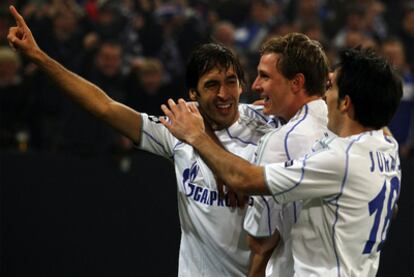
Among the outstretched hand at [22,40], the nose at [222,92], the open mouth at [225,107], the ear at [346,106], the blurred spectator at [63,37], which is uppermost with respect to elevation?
the blurred spectator at [63,37]

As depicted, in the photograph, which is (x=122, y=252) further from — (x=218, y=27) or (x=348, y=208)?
(x=348, y=208)

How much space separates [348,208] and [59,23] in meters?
5.57

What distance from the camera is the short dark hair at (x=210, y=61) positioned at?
14.8 ft

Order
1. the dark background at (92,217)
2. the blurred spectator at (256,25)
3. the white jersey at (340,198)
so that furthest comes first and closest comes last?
the blurred spectator at (256,25) → the dark background at (92,217) → the white jersey at (340,198)

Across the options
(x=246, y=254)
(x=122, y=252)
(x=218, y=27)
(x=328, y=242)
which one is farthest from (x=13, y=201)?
(x=328, y=242)

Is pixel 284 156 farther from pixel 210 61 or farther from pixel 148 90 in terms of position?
pixel 148 90

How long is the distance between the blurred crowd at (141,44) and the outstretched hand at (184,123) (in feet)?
12.1

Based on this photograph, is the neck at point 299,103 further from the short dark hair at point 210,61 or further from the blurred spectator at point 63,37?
the blurred spectator at point 63,37

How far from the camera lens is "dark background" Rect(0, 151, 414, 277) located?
8047 millimetres

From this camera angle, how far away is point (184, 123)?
12.8 ft

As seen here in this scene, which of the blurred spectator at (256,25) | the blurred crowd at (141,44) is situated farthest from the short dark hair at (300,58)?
the blurred spectator at (256,25)

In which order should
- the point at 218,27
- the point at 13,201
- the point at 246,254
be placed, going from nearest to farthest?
1. the point at 246,254
2. the point at 13,201
3. the point at 218,27

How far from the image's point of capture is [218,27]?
9.33 meters

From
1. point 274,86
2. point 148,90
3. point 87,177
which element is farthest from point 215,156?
point 148,90
